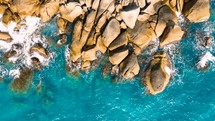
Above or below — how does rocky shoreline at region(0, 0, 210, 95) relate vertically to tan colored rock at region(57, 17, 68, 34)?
below

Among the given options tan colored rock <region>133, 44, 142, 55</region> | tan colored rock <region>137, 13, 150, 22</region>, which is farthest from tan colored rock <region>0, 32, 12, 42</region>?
tan colored rock <region>137, 13, 150, 22</region>

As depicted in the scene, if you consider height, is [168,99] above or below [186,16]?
below

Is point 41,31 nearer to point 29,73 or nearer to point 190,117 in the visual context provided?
point 29,73

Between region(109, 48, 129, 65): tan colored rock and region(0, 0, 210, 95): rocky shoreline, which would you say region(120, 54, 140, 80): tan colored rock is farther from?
region(109, 48, 129, 65): tan colored rock

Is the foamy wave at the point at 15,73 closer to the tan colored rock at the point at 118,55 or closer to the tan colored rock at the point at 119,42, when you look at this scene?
the tan colored rock at the point at 118,55

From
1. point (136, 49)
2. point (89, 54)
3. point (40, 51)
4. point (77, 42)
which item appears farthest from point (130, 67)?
point (40, 51)

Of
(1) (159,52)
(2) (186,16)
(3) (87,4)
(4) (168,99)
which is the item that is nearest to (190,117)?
(4) (168,99)
